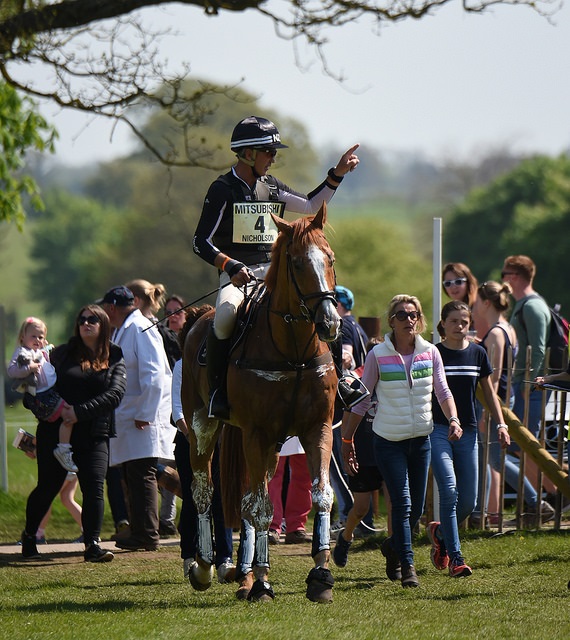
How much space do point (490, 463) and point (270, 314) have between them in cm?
448

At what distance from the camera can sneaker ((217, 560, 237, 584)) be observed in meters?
10.5

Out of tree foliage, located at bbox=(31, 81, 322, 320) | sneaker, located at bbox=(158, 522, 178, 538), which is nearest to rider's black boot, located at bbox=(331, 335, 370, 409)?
sneaker, located at bbox=(158, 522, 178, 538)

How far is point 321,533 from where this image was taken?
29.7ft

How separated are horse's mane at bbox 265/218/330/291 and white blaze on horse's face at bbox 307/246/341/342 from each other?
71mm

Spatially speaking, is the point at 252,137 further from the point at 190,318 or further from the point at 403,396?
the point at 403,396

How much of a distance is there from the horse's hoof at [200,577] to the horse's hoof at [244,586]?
0.33m

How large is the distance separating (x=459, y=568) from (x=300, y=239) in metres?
3.04

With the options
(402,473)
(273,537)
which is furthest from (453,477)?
(273,537)

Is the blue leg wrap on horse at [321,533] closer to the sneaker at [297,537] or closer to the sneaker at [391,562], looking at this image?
the sneaker at [391,562]

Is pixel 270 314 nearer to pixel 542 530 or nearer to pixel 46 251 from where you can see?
pixel 542 530

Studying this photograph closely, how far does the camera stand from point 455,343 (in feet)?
34.3

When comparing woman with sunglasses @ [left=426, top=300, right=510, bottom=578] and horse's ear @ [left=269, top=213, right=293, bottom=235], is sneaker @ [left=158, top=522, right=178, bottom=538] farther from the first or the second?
horse's ear @ [left=269, top=213, right=293, bottom=235]

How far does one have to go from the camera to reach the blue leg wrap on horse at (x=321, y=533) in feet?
29.6

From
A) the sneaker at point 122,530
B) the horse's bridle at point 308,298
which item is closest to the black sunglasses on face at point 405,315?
the horse's bridle at point 308,298
